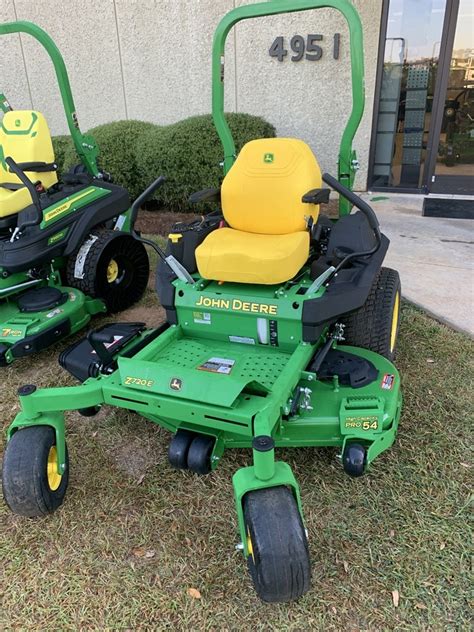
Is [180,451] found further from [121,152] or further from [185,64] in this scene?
[185,64]

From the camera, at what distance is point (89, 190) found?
383 centimetres

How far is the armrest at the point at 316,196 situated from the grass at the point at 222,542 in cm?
116

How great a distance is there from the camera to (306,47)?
22.0 ft

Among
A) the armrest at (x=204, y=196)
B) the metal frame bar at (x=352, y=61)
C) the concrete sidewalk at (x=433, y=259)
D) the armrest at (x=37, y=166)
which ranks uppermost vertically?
the metal frame bar at (x=352, y=61)

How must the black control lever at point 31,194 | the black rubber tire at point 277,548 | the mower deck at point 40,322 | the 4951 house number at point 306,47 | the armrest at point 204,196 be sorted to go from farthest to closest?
the 4951 house number at point 306,47
the black control lever at point 31,194
the mower deck at point 40,322
the armrest at point 204,196
the black rubber tire at point 277,548

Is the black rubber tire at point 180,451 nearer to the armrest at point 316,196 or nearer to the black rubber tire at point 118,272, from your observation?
the armrest at point 316,196

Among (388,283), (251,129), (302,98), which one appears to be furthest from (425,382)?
(302,98)

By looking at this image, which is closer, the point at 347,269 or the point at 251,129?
the point at 347,269

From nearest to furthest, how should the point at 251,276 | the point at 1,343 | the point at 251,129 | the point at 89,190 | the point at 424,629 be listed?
1. the point at 424,629
2. the point at 251,276
3. the point at 1,343
4. the point at 89,190
5. the point at 251,129

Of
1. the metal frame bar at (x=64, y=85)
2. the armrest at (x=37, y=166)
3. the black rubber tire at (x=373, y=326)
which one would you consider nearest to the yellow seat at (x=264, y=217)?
the black rubber tire at (x=373, y=326)

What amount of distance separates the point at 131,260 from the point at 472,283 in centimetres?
265

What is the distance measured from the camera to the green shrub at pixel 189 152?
6156 mm

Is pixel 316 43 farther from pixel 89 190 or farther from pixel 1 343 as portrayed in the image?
pixel 1 343

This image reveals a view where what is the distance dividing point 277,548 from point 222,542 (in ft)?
1.68
